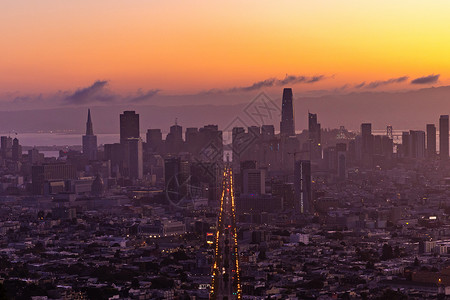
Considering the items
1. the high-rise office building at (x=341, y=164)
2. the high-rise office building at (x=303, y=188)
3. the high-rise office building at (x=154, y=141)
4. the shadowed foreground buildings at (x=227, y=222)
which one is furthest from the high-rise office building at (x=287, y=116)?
the high-rise office building at (x=303, y=188)

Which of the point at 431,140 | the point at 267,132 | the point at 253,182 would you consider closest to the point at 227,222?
the point at 253,182

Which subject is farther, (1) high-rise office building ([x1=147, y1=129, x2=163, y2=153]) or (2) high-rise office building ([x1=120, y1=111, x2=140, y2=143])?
(1) high-rise office building ([x1=147, y1=129, x2=163, y2=153])

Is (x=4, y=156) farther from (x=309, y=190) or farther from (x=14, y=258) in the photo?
(x=14, y=258)

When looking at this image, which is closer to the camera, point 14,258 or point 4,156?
point 14,258

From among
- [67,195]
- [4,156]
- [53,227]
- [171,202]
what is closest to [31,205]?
[67,195]

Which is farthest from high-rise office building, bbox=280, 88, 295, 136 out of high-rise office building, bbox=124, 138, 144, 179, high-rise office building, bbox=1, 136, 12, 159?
high-rise office building, bbox=1, 136, 12, 159

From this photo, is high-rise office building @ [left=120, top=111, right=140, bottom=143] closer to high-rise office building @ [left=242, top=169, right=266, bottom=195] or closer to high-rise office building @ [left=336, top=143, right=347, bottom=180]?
high-rise office building @ [left=336, top=143, right=347, bottom=180]
